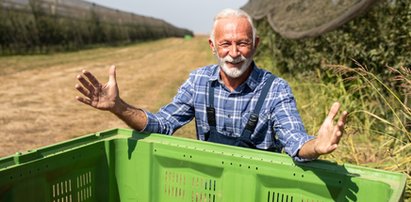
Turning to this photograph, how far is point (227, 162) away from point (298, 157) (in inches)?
13.5

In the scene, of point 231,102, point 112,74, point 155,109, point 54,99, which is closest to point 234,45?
point 231,102

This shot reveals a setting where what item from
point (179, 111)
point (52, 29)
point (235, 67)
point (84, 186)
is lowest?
point (84, 186)

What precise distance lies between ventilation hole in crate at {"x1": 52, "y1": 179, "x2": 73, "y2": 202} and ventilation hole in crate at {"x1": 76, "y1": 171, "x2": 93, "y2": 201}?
Result: 5 centimetres

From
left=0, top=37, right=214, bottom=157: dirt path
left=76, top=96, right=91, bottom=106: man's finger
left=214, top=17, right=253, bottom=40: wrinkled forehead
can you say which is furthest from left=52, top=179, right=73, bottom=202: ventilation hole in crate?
left=0, top=37, right=214, bottom=157: dirt path

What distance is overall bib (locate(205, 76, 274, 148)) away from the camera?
2486mm

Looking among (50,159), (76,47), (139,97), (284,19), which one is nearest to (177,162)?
(50,159)

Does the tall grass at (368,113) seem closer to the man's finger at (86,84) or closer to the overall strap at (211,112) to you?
the overall strap at (211,112)

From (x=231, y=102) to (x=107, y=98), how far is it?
782mm

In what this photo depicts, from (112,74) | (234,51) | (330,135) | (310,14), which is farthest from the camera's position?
(310,14)

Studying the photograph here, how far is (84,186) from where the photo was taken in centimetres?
218

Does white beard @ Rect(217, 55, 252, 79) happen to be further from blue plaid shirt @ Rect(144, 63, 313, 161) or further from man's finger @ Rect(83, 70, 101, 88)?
man's finger @ Rect(83, 70, 101, 88)

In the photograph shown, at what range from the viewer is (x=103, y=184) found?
2.28 m

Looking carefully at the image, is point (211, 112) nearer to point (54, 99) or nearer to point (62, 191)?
point (62, 191)

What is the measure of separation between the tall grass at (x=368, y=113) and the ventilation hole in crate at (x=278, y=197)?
4.39 feet
